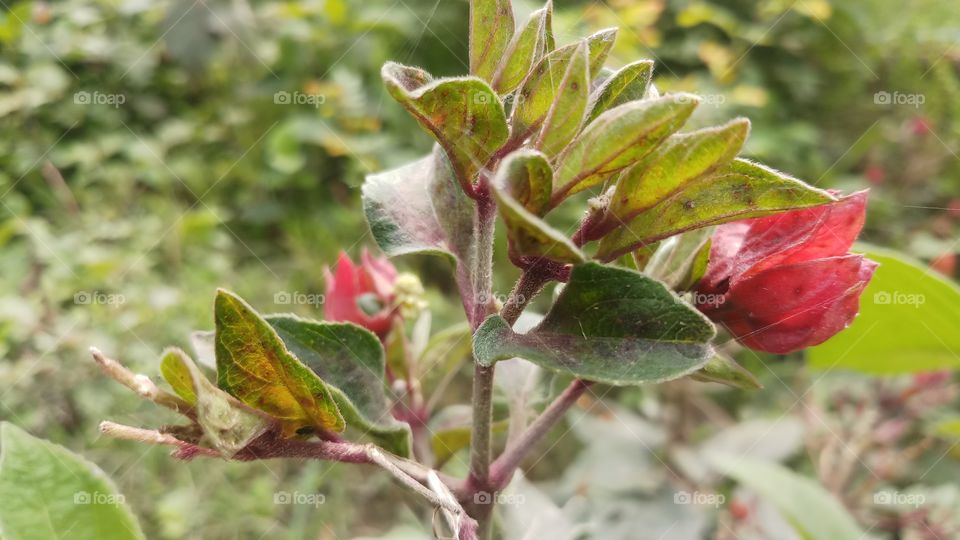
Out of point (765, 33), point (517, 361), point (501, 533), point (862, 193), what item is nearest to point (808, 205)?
point (862, 193)

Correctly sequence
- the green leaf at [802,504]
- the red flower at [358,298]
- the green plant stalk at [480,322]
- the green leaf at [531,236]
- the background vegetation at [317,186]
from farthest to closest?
the background vegetation at [317,186]
the green leaf at [802,504]
the red flower at [358,298]
the green plant stalk at [480,322]
the green leaf at [531,236]

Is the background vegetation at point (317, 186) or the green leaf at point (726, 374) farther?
the background vegetation at point (317, 186)

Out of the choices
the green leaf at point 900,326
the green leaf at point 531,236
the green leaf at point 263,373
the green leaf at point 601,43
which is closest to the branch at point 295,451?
the green leaf at point 263,373

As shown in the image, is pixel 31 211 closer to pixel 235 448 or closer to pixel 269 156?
pixel 269 156

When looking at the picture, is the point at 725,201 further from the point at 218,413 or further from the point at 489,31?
the point at 218,413

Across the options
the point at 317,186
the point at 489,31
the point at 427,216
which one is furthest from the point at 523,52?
the point at 317,186

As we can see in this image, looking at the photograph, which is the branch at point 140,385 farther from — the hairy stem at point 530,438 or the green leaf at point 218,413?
the hairy stem at point 530,438

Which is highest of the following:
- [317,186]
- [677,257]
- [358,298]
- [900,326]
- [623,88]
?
[623,88]
